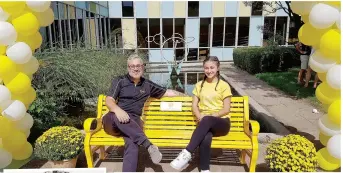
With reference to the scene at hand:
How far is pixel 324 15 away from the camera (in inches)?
108

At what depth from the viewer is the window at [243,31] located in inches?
720

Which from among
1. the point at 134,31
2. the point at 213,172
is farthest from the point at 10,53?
the point at 134,31

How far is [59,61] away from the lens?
5.11m

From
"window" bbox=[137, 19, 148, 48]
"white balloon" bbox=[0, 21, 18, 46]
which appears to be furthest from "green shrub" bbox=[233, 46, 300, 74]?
"white balloon" bbox=[0, 21, 18, 46]

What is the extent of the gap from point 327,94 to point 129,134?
7.01 feet

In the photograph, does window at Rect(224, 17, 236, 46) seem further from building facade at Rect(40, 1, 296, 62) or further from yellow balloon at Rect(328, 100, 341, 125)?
yellow balloon at Rect(328, 100, 341, 125)

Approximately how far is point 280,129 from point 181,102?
193 centimetres

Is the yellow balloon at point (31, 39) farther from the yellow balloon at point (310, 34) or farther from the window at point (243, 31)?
the window at point (243, 31)

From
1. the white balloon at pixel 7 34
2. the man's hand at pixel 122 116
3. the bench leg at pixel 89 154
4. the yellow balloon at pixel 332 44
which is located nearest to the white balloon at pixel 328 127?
the yellow balloon at pixel 332 44

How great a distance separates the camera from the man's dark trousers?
9.95ft

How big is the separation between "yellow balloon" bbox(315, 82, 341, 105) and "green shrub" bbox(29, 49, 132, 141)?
3783 mm

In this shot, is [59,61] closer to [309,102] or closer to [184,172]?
[184,172]

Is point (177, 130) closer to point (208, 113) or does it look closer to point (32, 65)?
point (208, 113)

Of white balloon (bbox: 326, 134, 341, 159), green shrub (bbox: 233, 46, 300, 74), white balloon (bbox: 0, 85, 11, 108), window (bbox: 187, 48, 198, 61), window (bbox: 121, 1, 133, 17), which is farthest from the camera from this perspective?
window (bbox: 187, 48, 198, 61)
